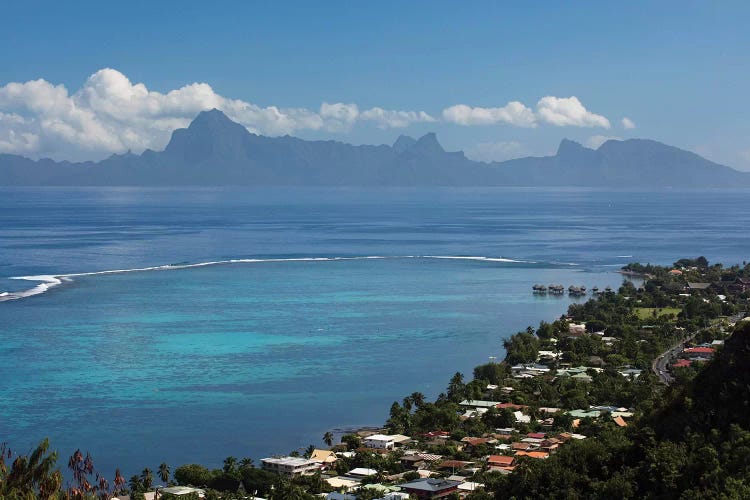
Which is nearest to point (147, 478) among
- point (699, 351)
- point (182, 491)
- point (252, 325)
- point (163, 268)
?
point (182, 491)

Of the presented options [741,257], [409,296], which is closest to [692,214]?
[741,257]

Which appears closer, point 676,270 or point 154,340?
point 154,340

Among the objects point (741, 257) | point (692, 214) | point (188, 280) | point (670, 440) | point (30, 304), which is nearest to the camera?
point (670, 440)

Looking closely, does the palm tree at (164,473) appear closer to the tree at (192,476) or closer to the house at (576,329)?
the tree at (192,476)

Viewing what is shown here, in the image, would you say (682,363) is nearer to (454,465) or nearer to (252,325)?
(454,465)

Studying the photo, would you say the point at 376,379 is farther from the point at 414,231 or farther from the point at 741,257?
the point at 414,231

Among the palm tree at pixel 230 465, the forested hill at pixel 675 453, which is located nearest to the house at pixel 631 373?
the forested hill at pixel 675 453

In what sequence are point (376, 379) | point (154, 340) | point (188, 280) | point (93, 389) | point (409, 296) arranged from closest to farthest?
point (93, 389) → point (376, 379) → point (154, 340) → point (409, 296) → point (188, 280)
